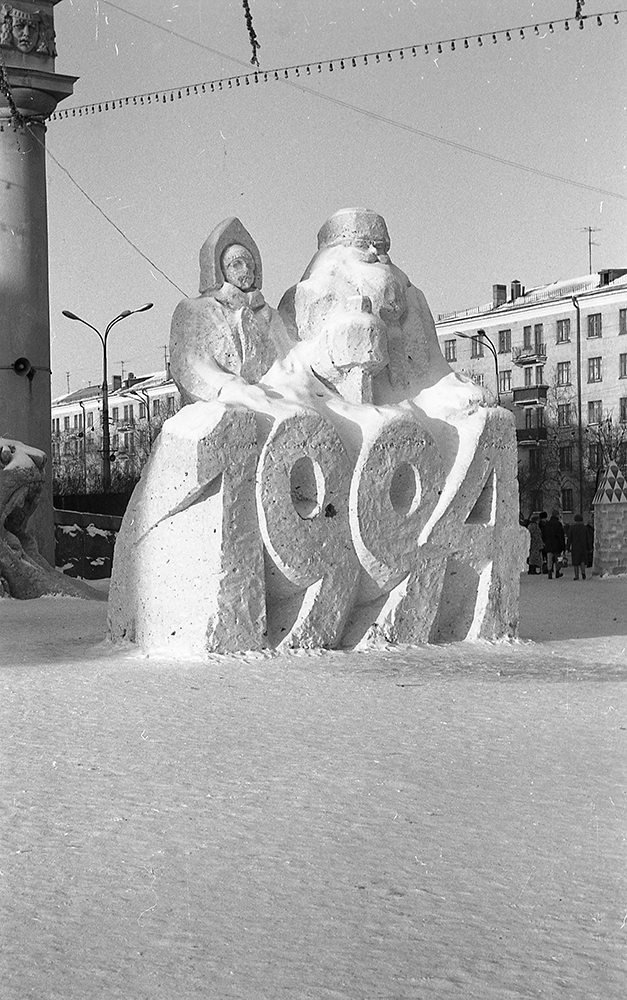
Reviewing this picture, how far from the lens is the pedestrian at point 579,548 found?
22.9 meters

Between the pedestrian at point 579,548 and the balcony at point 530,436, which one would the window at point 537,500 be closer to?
the balcony at point 530,436

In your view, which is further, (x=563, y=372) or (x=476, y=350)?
(x=476, y=350)

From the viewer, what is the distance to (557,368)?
48406 millimetres

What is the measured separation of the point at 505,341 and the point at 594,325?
3.91 metres

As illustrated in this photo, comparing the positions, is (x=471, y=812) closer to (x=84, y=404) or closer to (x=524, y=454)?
(x=524, y=454)

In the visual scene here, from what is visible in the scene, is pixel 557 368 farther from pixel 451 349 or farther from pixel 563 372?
pixel 451 349

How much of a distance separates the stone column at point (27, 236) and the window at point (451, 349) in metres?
30.4

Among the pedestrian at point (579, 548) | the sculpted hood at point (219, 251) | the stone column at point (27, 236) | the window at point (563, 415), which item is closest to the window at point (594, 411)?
the window at point (563, 415)

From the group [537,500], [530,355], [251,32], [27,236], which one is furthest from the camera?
[530,355]

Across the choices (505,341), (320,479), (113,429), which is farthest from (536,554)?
(113,429)

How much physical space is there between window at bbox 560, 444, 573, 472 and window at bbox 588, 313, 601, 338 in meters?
3.81

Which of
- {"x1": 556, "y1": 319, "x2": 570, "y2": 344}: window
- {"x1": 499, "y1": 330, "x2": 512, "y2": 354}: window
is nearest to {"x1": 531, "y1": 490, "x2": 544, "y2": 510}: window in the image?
{"x1": 556, "y1": 319, "x2": 570, "y2": 344}: window

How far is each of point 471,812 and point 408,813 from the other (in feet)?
0.78

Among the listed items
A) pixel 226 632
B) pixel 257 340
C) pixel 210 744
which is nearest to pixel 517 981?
pixel 210 744
